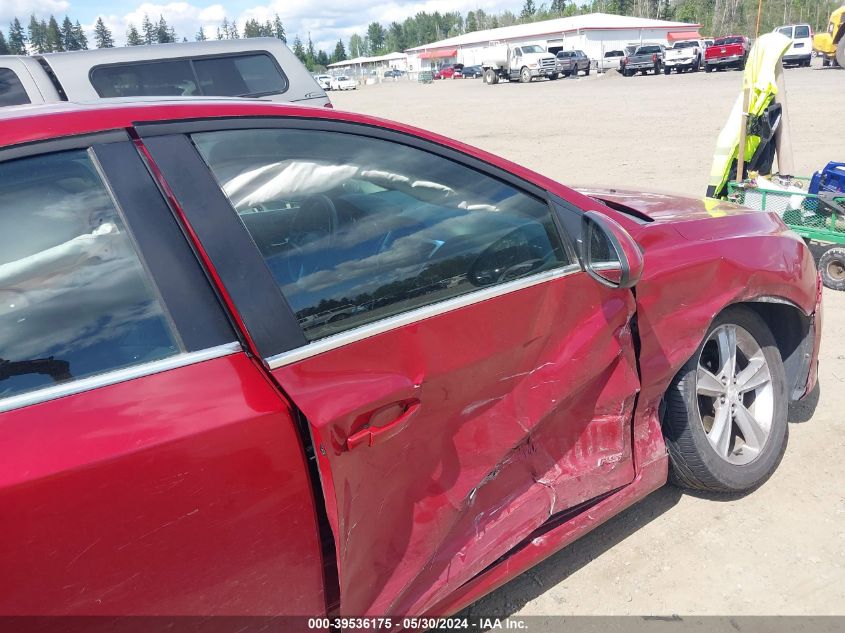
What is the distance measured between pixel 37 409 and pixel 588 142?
1289 centimetres

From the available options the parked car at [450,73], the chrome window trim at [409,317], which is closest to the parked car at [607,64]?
the parked car at [450,73]

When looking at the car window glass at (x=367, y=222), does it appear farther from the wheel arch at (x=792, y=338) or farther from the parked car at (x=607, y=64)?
the parked car at (x=607, y=64)

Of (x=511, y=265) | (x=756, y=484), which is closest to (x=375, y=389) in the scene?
(x=511, y=265)

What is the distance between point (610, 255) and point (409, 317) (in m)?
0.77

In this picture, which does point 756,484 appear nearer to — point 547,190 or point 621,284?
point 621,284

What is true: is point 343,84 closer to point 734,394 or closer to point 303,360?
point 734,394

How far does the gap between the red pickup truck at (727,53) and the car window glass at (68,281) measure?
120 feet

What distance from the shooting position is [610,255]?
2.24 meters

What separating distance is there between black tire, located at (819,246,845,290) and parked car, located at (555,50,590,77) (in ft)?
125

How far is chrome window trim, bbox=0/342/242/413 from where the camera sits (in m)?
1.36

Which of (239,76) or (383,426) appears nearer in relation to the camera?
(383,426)

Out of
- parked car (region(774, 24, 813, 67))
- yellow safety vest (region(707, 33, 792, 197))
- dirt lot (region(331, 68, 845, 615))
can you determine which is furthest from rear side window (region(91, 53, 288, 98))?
parked car (region(774, 24, 813, 67))

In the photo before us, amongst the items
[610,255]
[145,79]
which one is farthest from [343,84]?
[610,255]

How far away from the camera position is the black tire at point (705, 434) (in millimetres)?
2639
